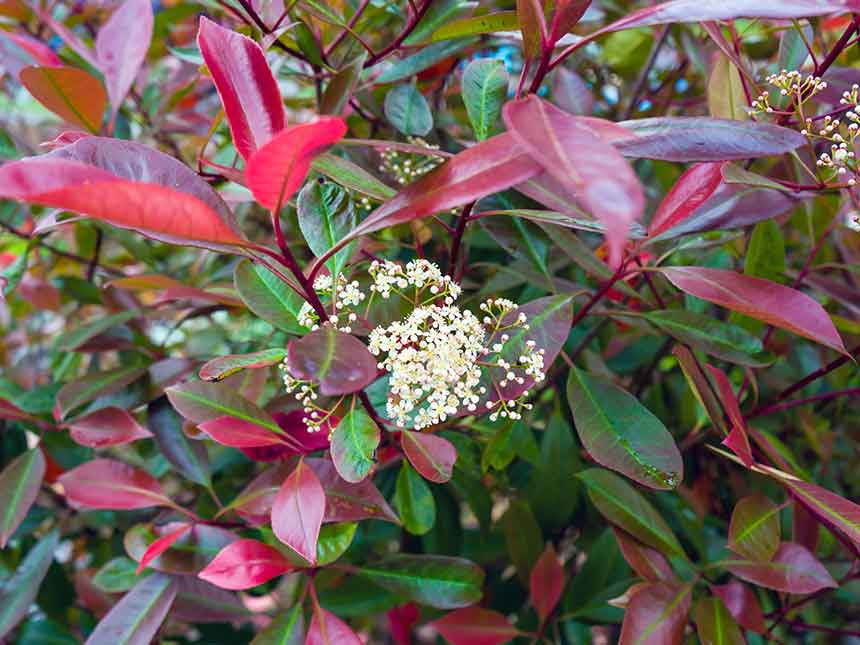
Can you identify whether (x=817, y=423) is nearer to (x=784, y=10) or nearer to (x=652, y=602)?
(x=652, y=602)

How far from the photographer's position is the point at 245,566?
24.9 inches

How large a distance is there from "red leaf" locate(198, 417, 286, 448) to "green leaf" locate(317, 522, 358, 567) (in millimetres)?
100

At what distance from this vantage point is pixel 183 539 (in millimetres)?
745

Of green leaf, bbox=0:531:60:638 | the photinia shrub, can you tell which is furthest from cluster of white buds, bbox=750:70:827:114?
green leaf, bbox=0:531:60:638

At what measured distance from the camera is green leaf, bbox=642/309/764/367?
68cm

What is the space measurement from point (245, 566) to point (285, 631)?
0.33 feet

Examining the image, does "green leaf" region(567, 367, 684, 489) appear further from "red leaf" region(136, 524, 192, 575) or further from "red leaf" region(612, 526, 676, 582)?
"red leaf" region(136, 524, 192, 575)

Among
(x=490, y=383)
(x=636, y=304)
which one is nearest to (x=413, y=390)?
(x=490, y=383)

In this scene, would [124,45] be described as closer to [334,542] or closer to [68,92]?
[68,92]

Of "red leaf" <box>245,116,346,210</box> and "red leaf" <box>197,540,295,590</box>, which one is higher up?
"red leaf" <box>245,116,346,210</box>

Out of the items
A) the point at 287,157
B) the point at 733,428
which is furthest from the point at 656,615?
the point at 287,157

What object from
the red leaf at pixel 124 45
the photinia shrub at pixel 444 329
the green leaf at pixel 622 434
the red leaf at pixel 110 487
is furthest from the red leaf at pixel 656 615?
the red leaf at pixel 124 45

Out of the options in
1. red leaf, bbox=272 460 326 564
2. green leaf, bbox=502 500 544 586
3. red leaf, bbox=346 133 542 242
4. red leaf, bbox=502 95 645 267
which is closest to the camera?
red leaf, bbox=502 95 645 267

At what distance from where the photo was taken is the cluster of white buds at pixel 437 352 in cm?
52
